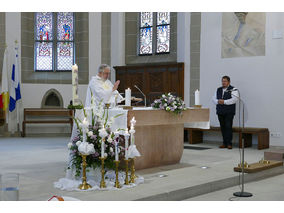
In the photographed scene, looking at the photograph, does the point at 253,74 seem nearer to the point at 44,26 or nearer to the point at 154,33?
the point at 154,33

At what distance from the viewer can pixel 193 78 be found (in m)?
11.5

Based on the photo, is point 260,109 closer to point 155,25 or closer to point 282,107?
point 282,107

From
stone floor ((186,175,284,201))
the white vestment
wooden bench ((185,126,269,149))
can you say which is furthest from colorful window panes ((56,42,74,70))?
stone floor ((186,175,284,201))

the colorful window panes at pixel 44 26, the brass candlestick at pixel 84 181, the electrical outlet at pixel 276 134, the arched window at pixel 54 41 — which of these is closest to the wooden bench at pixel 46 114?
the arched window at pixel 54 41

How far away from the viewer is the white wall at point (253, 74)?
9969 millimetres

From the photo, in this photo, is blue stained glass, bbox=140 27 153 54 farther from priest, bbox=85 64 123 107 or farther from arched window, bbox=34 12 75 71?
priest, bbox=85 64 123 107

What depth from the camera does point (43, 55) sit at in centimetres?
1371

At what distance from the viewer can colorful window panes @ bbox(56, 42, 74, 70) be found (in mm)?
13750

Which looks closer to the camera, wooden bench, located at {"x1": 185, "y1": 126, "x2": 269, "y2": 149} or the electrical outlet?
wooden bench, located at {"x1": 185, "y1": 126, "x2": 269, "y2": 149}

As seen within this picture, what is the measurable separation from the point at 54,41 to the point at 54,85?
1.49 m

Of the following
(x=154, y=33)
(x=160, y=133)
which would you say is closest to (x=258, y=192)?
(x=160, y=133)

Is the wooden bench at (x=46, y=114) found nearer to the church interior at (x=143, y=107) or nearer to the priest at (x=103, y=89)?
the church interior at (x=143, y=107)

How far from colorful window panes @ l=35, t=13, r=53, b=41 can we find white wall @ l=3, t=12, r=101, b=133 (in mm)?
763

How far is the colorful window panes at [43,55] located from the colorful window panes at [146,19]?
3064mm
